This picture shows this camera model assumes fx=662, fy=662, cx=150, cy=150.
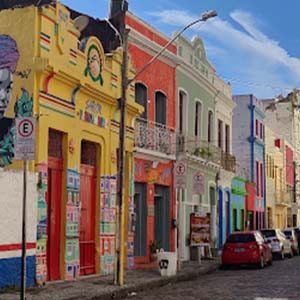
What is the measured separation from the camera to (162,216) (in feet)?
83.3

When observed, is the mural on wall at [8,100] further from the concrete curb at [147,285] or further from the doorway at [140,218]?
the doorway at [140,218]

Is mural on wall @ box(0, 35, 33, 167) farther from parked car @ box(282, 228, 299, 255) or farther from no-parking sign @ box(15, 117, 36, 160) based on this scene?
parked car @ box(282, 228, 299, 255)

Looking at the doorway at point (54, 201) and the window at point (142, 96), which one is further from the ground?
the window at point (142, 96)

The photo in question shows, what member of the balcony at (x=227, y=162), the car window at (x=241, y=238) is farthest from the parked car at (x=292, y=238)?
the car window at (x=241, y=238)

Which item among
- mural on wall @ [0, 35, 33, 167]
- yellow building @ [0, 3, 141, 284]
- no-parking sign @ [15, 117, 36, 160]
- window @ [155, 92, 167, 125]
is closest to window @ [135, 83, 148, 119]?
window @ [155, 92, 167, 125]

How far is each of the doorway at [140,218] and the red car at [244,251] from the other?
138 inches

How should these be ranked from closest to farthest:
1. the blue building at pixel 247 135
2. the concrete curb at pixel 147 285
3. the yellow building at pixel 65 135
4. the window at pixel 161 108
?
1. the concrete curb at pixel 147 285
2. the yellow building at pixel 65 135
3. the window at pixel 161 108
4. the blue building at pixel 247 135

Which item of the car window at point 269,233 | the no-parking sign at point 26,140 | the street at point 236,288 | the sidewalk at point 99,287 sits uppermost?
the no-parking sign at point 26,140

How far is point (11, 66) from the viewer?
15.5 metres

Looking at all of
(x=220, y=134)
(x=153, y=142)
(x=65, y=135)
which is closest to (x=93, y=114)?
(x=65, y=135)

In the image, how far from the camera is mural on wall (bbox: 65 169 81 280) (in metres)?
16.8

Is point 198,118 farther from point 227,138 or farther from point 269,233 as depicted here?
point 269,233

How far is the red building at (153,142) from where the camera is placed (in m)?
22.8

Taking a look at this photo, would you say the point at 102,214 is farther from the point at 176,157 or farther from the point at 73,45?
the point at 176,157
